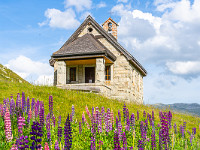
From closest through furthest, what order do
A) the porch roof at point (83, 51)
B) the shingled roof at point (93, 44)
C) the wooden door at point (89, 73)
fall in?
1. the porch roof at point (83, 51)
2. the shingled roof at point (93, 44)
3. the wooden door at point (89, 73)

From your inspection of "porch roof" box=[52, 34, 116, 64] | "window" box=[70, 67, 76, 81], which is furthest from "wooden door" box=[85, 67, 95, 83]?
"porch roof" box=[52, 34, 116, 64]

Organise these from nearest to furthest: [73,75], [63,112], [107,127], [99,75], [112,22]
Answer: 1. [107,127]
2. [63,112]
3. [99,75]
4. [73,75]
5. [112,22]

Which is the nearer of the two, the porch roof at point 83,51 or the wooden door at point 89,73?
the porch roof at point 83,51

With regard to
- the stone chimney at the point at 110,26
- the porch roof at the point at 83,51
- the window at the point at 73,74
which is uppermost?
the stone chimney at the point at 110,26

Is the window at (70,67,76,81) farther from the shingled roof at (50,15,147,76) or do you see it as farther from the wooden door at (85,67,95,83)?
the shingled roof at (50,15,147,76)

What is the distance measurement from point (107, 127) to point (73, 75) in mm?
17359

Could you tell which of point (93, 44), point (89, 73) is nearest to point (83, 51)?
point (93, 44)

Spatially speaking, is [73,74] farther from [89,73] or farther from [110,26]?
[110,26]

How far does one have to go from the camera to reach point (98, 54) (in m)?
19.1

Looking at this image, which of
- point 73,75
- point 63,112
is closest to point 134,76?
point 73,75

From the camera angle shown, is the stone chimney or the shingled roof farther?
the stone chimney

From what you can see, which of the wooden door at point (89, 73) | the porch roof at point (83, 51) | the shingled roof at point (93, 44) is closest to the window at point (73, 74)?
the wooden door at point (89, 73)

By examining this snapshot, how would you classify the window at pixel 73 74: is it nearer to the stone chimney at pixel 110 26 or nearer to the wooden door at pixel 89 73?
the wooden door at pixel 89 73

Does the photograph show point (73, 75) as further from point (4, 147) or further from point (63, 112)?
point (4, 147)
